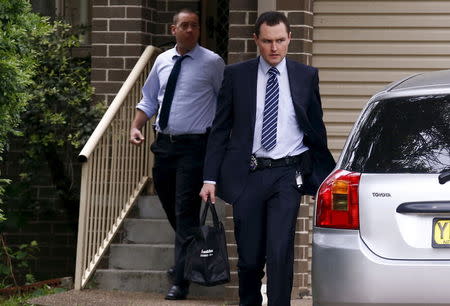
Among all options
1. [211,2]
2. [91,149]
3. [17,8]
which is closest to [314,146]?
[17,8]

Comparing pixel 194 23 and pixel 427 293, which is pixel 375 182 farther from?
pixel 194 23

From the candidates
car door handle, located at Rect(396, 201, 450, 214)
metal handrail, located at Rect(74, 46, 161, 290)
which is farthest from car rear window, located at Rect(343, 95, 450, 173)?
metal handrail, located at Rect(74, 46, 161, 290)

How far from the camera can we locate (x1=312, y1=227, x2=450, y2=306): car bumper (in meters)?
5.90

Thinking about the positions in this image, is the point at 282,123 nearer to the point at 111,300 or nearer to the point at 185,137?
the point at 185,137

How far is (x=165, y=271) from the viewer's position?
398 inches

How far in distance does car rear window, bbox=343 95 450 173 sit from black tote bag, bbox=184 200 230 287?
5.63 ft

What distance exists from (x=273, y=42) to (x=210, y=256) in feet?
4.51

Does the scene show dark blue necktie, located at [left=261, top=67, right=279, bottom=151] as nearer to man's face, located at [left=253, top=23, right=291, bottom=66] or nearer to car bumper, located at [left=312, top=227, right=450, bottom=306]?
man's face, located at [left=253, top=23, right=291, bottom=66]

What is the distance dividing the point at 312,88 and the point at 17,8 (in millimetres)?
1879

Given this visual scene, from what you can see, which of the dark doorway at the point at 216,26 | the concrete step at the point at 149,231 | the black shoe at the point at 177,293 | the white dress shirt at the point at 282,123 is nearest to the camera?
the white dress shirt at the point at 282,123

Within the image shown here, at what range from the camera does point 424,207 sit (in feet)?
19.5

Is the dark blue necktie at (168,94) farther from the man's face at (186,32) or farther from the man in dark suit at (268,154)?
the man in dark suit at (268,154)

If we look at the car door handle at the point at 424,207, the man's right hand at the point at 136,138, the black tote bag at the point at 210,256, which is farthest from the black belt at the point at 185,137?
the car door handle at the point at 424,207

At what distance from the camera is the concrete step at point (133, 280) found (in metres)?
10.0
